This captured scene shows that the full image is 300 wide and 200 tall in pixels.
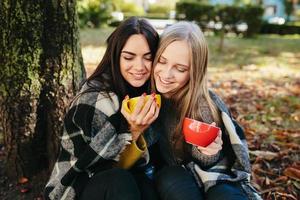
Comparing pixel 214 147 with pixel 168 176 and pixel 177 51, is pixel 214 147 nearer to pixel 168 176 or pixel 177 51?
pixel 168 176

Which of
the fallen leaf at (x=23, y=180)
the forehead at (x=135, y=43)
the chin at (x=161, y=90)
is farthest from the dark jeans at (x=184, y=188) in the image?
the fallen leaf at (x=23, y=180)

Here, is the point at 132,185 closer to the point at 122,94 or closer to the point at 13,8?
the point at 122,94

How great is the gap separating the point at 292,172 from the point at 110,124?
1.66 meters

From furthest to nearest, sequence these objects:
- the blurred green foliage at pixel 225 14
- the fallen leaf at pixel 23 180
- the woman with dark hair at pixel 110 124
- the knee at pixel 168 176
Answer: the blurred green foliage at pixel 225 14 < the fallen leaf at pixel 23 180 < the knee at pixel 168 176 < the woman with dark hair at pixel 110 124

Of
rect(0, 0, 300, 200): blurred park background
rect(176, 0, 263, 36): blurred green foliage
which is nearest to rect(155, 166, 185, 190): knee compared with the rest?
rect(0, 0, 300, 200): blurred park background

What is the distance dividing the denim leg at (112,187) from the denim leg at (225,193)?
1.42 ft

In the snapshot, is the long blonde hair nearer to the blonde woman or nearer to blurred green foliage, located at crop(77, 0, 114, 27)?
the blonde woman

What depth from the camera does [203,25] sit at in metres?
14.1

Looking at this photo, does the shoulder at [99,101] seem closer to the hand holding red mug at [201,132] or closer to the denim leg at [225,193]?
the hand holding red mug at [201,132]

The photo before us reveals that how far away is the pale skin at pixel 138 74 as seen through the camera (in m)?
2.11

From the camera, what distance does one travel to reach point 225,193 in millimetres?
2152

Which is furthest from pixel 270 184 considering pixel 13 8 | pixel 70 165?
pixel 13 8

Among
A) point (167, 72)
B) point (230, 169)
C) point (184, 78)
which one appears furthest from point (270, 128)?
point (167, 72)

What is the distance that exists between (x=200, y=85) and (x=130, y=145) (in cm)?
58
